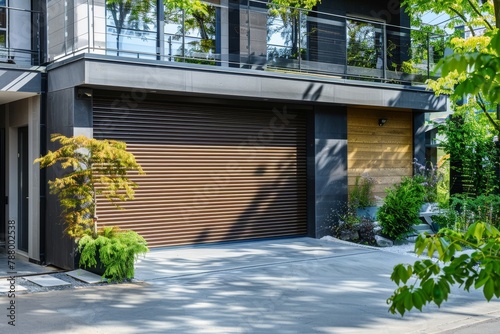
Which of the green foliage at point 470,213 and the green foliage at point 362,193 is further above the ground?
the green foliage at point 362,193

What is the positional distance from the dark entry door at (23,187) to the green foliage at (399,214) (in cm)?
745

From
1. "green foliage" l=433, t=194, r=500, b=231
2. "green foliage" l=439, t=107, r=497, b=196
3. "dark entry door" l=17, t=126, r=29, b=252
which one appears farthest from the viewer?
"green foliage" l=439, t=107, r=497, b=196

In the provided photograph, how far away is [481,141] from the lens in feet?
51.0

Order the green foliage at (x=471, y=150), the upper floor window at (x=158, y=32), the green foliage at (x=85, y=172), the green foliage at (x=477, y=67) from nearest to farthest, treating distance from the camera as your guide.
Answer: the green foliage at (x=477, y=67), the green foliage at (x=85, y=172), the upper floor window at (x=158, y=32), the green foliage at (x=471, y=150)

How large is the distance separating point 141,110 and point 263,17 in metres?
3.36

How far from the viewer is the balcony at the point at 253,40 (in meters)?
11.1

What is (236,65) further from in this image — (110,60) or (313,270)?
(313,270)

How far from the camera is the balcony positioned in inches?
437

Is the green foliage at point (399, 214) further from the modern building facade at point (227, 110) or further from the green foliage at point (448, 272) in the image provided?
the green foliage at point (448, 272)

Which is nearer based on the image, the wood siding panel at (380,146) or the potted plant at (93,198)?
the potted plant at (93,198)

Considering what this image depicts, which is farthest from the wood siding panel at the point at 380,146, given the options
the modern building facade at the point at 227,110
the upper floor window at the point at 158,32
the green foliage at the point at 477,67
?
the green foliage at the point at 477,67

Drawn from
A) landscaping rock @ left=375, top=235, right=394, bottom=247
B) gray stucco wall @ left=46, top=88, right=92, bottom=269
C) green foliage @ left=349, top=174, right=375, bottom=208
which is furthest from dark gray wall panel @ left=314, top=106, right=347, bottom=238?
gray stucco wall @ left=46, top=88, right=92, bottom=269

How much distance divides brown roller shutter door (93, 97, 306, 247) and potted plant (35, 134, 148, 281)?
144cm

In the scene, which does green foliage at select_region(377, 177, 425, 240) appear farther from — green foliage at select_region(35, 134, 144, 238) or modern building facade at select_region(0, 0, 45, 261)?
modern building facade at select_region(0, 0, 45, 261)
